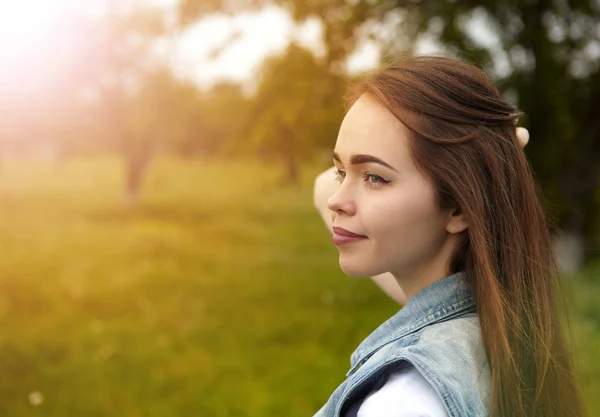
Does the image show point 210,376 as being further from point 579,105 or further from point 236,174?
point 579,105

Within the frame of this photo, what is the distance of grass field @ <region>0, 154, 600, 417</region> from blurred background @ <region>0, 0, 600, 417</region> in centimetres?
2

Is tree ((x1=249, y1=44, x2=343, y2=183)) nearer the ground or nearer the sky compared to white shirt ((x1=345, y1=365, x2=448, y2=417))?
nearer the sky

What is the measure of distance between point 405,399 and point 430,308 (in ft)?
0.86

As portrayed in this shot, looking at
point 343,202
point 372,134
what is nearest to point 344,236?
point 343,202

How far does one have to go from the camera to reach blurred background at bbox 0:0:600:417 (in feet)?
16.7

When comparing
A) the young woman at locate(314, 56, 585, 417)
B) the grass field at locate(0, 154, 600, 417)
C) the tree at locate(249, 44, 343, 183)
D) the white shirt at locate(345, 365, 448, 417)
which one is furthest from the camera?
the tree at locate(249, 44, 343, 183)

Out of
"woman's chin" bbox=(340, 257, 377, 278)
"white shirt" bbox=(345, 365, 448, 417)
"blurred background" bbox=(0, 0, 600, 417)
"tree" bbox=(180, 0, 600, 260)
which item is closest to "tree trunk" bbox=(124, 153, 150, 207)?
"blurred background" bbox=(0, 0, 600, 417)

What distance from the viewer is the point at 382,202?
4.19ft

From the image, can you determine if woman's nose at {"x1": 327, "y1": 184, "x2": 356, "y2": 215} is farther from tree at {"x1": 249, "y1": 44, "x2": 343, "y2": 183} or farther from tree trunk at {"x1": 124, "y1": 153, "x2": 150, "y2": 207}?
tree trunk at {"x1": 124, "y1": 153, "x2": 150, "y2": 207}

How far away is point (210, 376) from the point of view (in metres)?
4.81

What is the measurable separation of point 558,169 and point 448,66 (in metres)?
6.37

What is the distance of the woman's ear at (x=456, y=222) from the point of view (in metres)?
1.32

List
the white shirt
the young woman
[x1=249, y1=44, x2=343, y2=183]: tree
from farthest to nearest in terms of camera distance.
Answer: [x1=249, y1=44, x2=343, y2=183]: tree, the young woman, the white shirt

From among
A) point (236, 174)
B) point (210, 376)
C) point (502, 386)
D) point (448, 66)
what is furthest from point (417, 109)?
point (236, 174)
